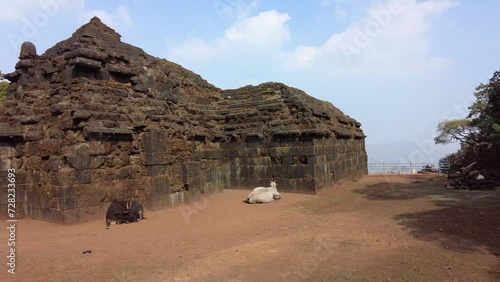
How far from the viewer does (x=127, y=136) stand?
9.58 m

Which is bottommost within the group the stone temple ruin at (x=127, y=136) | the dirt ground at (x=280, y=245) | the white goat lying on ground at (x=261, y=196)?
the dirt ground at (x=280, y=245)

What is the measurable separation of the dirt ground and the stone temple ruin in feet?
3.10

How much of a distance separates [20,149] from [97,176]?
2555 millimetres

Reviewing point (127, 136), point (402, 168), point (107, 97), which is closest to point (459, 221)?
point (127, 136)

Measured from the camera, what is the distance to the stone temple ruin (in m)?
8.53

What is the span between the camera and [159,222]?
27.9ft

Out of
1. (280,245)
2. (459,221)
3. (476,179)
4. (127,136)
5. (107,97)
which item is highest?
(107,97)

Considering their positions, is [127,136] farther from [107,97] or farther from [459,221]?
[459,221]

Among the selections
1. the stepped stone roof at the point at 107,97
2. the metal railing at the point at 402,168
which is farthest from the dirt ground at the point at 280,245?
the metal railing at the point at 402,168

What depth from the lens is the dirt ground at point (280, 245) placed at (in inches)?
190

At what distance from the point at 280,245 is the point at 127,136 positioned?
5718 mm

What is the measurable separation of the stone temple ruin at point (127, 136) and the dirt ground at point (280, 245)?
0.95 metres

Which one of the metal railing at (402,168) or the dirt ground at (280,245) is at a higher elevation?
the metal railing at (402,168)

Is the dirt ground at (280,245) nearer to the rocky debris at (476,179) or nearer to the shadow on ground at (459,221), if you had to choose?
the shadow on ground at (459,221)
